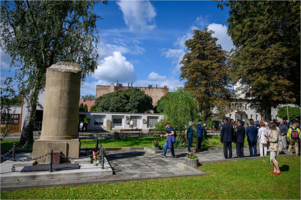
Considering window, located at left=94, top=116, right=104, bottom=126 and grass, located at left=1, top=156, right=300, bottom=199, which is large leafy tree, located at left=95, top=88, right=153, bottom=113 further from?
grass, located at left=1, top=156, right=300, bottom=199

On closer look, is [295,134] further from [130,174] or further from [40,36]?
[40,36]

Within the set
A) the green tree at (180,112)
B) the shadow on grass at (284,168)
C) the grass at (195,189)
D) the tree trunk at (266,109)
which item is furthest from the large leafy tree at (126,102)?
the grass at (195,189)

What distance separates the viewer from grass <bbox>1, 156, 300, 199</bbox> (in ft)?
15.8

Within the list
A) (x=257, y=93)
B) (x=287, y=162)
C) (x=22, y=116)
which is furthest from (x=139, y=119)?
(x=287, y=162)

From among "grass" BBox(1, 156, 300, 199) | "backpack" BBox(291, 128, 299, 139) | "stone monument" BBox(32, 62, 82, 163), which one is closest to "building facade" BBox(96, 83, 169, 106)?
"backpack" BBox(291, 128, 299, 139)

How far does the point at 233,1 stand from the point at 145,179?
351 inches

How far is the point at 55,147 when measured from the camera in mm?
7613

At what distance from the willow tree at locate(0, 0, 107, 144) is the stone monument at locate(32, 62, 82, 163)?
5.32 m

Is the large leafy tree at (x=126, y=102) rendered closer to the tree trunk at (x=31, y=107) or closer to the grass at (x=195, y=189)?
the tree trunk at (x=31, y=107)

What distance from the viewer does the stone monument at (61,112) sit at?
25.3ft

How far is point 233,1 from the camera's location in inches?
360

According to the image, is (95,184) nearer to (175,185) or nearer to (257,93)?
(175,185)

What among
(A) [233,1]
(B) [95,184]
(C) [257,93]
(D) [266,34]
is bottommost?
(B) [95,184]

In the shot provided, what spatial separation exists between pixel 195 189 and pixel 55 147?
5594mm
